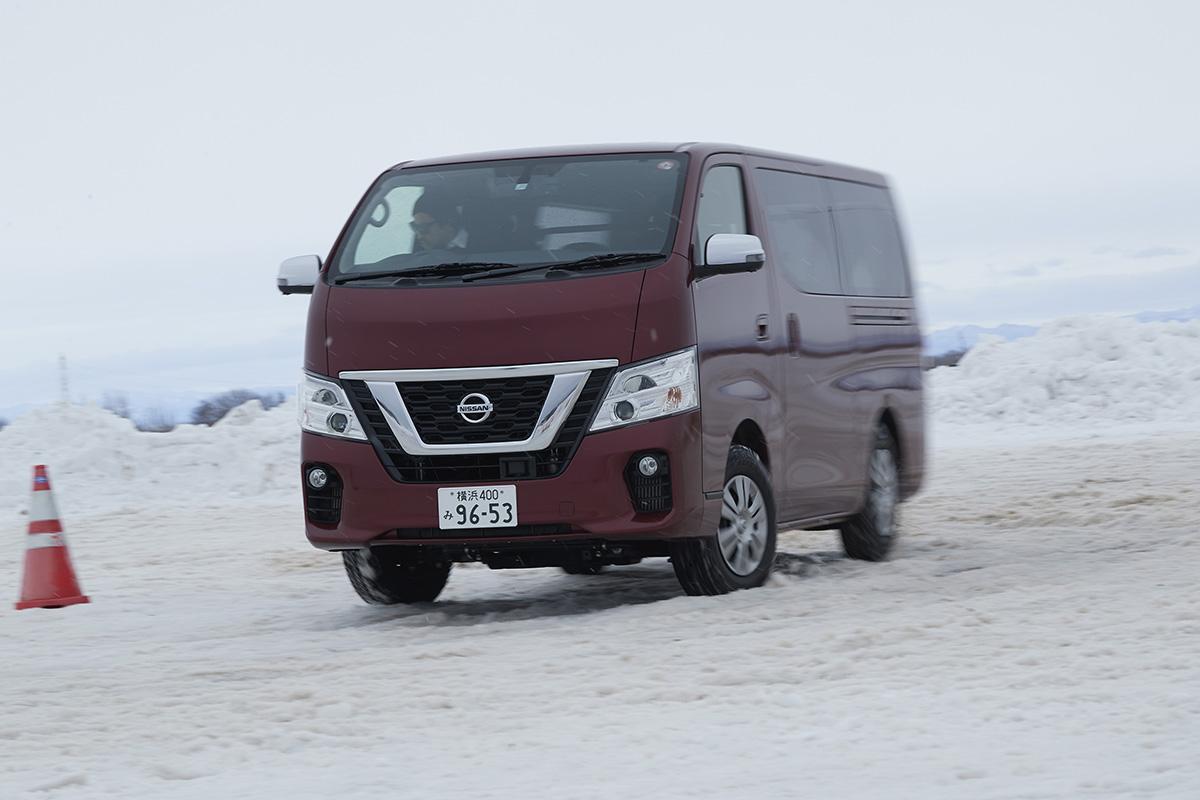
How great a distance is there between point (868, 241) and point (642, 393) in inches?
141

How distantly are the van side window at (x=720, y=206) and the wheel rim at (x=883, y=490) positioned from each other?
2.28m

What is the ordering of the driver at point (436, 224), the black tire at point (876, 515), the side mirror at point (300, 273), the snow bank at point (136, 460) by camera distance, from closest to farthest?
1. the driver at point (436, 224)
2. the side mirror at point (300, 273)
3. the black tire at point (876, 515)
4. the snow bank at point (136, 460)

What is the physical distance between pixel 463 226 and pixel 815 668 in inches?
126

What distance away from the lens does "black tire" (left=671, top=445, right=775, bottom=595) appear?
8.73 meters

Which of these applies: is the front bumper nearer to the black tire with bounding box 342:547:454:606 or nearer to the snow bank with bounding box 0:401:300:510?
the black tire with bounding box 342:547:454:606

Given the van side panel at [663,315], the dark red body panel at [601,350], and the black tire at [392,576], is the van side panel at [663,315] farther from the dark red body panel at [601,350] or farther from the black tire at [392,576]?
the black tire at [392,576]

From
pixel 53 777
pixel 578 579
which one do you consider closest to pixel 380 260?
pixel 578 579

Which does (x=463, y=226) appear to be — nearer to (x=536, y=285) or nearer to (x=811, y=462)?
(x=536, y=285)

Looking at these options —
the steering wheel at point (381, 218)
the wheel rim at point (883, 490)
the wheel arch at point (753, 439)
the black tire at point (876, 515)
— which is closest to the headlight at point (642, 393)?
the wheel arch at point (753, 439)

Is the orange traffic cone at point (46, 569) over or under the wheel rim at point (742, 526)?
under

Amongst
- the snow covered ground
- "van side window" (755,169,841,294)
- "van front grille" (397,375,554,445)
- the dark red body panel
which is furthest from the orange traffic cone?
"van side window" (755,169,841,294)

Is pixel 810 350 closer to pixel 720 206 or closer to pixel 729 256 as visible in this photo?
pixel 720 206

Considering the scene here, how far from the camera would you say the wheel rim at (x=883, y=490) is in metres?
11.2

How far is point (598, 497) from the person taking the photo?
836 centimetres
